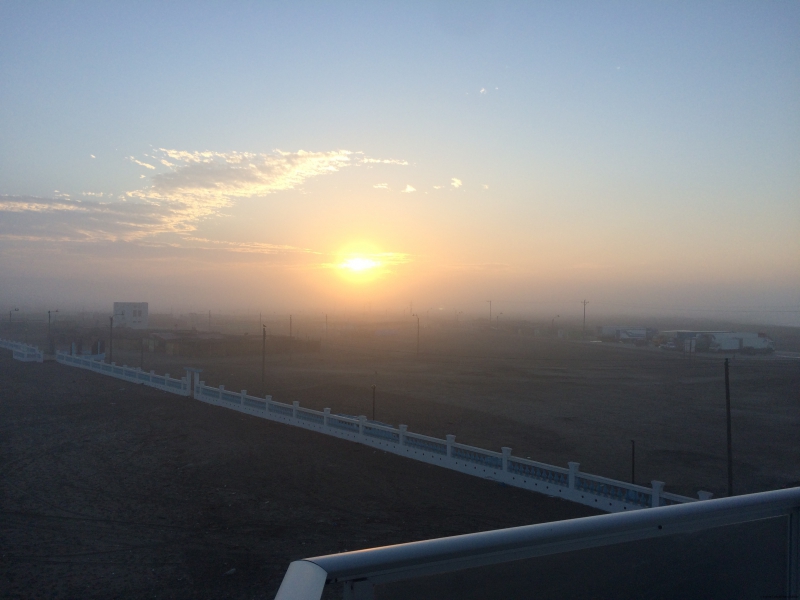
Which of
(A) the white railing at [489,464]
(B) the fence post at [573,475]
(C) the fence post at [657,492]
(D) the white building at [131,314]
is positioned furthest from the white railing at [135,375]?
(D) the white building at [131,314]

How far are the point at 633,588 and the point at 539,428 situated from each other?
1836 cm

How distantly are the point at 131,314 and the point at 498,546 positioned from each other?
7184 cm

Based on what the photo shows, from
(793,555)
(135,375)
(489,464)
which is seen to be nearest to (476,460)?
(489,464)

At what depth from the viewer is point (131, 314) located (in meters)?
64.8

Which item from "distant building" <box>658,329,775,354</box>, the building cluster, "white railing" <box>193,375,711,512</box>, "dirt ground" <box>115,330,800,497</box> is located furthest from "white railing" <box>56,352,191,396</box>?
"distant building" <box>658,329,775,354</box>

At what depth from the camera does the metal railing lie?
51.0 inches

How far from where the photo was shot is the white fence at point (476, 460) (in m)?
10.1

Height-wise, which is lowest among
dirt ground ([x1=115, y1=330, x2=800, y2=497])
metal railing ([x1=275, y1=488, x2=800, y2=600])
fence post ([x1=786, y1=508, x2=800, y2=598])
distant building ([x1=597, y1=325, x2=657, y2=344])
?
dirt ground ([x1=115, y1=330, x2=800, y2=497])

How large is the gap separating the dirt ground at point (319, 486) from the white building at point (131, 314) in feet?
123

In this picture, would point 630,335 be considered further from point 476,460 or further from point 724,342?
point 476,460

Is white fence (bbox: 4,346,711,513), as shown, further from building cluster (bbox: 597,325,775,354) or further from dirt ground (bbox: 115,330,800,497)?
building cluster (bbox: 597,325,775,354)

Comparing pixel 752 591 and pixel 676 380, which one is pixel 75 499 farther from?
pixel 676 380

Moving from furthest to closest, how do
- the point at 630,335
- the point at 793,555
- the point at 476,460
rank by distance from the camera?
the point at 630,335, the point at 476,460, the point at 793,555

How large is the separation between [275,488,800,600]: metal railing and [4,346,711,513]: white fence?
27.6ft
